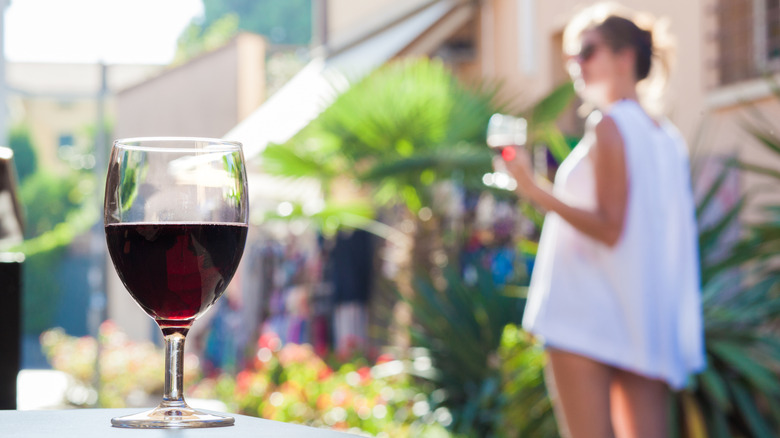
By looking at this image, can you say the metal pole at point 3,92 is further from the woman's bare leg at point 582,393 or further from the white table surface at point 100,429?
the white table surface at point 100,429

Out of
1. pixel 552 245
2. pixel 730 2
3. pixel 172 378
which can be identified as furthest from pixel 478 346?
pixel 172 378

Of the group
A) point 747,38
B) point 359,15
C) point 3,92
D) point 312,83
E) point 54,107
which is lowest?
point 3,92

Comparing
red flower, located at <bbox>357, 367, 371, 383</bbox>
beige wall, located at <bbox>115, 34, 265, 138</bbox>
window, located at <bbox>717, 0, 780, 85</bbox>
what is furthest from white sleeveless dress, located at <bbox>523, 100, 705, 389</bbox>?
beige wall, located at <bbox>115, 34, 265, 138</bbox>

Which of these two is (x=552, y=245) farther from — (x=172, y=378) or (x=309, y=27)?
(x=309, y=27)

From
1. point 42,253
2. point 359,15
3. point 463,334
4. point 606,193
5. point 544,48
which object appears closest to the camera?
point 606,193

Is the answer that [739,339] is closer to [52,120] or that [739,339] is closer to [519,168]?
[519,168]

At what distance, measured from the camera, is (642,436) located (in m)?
2.74

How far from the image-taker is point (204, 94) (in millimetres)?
18234

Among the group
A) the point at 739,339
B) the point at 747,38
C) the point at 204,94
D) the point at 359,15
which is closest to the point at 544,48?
the point at 747,38

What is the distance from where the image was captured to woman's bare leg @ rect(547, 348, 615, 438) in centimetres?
268

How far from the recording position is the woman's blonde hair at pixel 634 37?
3094 millimetres

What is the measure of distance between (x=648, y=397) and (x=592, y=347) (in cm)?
21

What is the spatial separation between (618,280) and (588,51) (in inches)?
27.4

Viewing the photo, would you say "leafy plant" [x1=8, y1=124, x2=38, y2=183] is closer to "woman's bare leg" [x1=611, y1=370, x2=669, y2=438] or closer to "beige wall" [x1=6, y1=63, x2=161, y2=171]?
"beige wall" [x1=6, y1=63, x2=161, y2=171]
